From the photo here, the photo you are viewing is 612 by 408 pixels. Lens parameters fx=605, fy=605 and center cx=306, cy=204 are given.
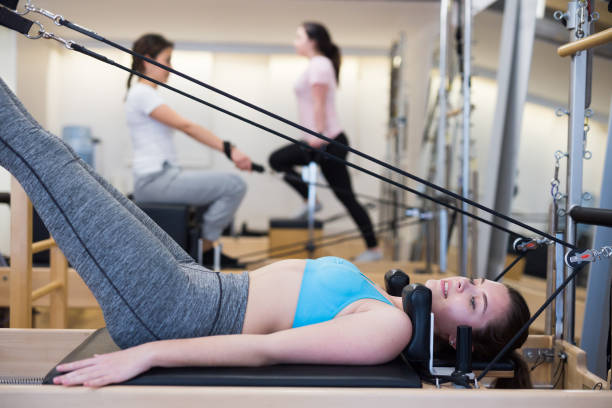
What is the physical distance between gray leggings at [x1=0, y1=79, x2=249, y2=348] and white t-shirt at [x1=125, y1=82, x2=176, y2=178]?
164cm

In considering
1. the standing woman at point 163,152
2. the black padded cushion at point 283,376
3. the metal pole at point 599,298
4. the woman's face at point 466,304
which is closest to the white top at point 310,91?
the standing woman at point 163,152

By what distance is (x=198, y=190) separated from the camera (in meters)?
3.03

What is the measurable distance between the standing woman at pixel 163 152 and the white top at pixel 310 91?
0.72 m

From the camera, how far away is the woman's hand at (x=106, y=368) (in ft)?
3.73

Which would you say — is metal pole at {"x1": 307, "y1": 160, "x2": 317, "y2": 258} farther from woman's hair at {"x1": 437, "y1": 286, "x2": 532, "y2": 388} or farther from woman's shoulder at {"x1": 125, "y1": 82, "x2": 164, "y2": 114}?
woman's hair at {"x1": 437, "y1": 286, "x2": 532, "y2": 388}

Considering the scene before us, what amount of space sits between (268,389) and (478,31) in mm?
3235

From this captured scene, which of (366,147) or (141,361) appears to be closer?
(141,361)

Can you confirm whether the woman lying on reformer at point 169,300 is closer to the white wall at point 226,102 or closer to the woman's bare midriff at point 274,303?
the woman's bare midriff at point 274,303

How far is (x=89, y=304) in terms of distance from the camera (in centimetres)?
284

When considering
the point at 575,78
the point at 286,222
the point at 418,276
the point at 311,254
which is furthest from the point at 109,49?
A: the point at 575,78

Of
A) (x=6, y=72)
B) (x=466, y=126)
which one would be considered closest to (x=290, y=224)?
(x=466, y=126)

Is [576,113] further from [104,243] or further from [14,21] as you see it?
[14,21]

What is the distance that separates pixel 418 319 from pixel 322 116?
2339mm

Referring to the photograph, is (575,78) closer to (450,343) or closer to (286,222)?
(450,343)
